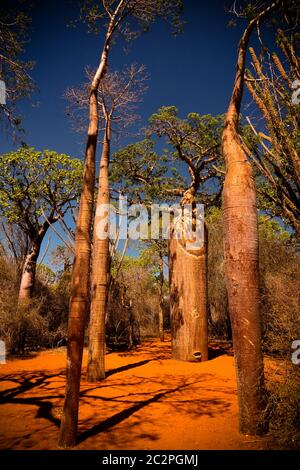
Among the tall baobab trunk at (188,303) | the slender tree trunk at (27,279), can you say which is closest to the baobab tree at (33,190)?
the slender tree trunk at (27,279)

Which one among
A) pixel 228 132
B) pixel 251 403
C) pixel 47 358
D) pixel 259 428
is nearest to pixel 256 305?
pixel 251 403

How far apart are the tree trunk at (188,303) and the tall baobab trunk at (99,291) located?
2.18 meters

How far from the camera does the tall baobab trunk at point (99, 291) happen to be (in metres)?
5.83

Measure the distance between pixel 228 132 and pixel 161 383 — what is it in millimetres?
4388

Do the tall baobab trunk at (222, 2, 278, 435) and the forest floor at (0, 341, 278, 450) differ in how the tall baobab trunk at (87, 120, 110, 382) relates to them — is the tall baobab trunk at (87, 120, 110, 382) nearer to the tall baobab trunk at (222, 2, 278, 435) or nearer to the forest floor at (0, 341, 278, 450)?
the forest floor at (0, 341, 278, 450)

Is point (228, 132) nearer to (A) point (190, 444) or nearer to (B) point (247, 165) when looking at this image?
(B) point (247, 165)

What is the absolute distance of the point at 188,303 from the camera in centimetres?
759

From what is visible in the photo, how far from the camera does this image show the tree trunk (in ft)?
24.2

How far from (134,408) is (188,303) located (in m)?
3.82

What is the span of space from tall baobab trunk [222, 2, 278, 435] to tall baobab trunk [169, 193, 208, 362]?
447 centimetres

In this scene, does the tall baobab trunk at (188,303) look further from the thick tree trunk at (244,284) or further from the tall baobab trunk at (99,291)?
the thick tree trunk at (244,284)

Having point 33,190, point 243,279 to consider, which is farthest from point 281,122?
point 33,190

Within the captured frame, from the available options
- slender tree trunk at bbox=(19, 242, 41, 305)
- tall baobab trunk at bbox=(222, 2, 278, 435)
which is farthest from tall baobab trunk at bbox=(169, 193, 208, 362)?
slender tree trunk at bbox=(19, 242, 41, 305)

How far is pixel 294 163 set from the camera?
15.6 feet
